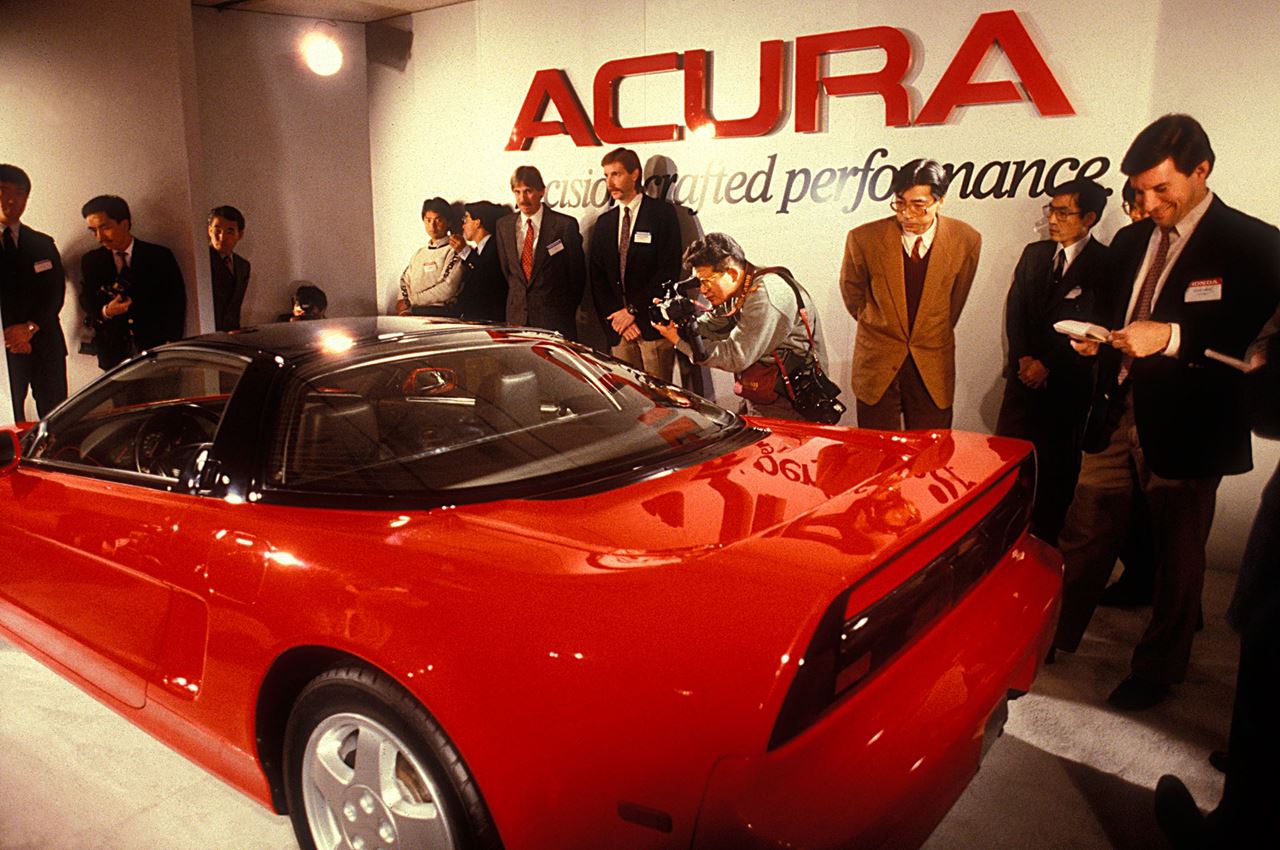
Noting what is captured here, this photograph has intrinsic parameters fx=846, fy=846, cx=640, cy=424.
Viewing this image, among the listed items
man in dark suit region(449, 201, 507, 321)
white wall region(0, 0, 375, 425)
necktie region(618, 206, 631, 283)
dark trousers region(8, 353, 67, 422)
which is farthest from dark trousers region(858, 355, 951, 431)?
dark trousers region(8, 353, 67, 422)

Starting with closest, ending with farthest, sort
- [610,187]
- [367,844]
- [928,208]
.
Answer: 1. [367,844]
2. [928,208]
3. [610,187]

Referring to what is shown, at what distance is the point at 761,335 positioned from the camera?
12.1ft

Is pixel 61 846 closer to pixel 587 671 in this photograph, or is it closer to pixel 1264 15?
pixel 587 671

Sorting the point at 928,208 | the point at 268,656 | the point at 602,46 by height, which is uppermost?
the point at 602,46

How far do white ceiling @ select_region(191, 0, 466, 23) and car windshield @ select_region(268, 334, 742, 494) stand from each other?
4747 millimetres

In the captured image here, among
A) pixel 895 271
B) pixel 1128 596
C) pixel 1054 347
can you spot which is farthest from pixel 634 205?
pixel 1128 596

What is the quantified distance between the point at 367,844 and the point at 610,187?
4.35 metres

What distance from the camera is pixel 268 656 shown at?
1.68 m

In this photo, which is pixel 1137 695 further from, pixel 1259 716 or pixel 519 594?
pixel 519 594

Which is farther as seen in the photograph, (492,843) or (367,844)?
(367,844)

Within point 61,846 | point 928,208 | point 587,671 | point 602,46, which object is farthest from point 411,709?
point 602,46

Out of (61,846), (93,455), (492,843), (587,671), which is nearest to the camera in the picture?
(587,671)

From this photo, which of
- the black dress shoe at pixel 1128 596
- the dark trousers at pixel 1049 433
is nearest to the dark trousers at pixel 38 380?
the dark trousers at pixel 1049 433

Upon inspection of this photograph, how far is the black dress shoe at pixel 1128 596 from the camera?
137 inches
